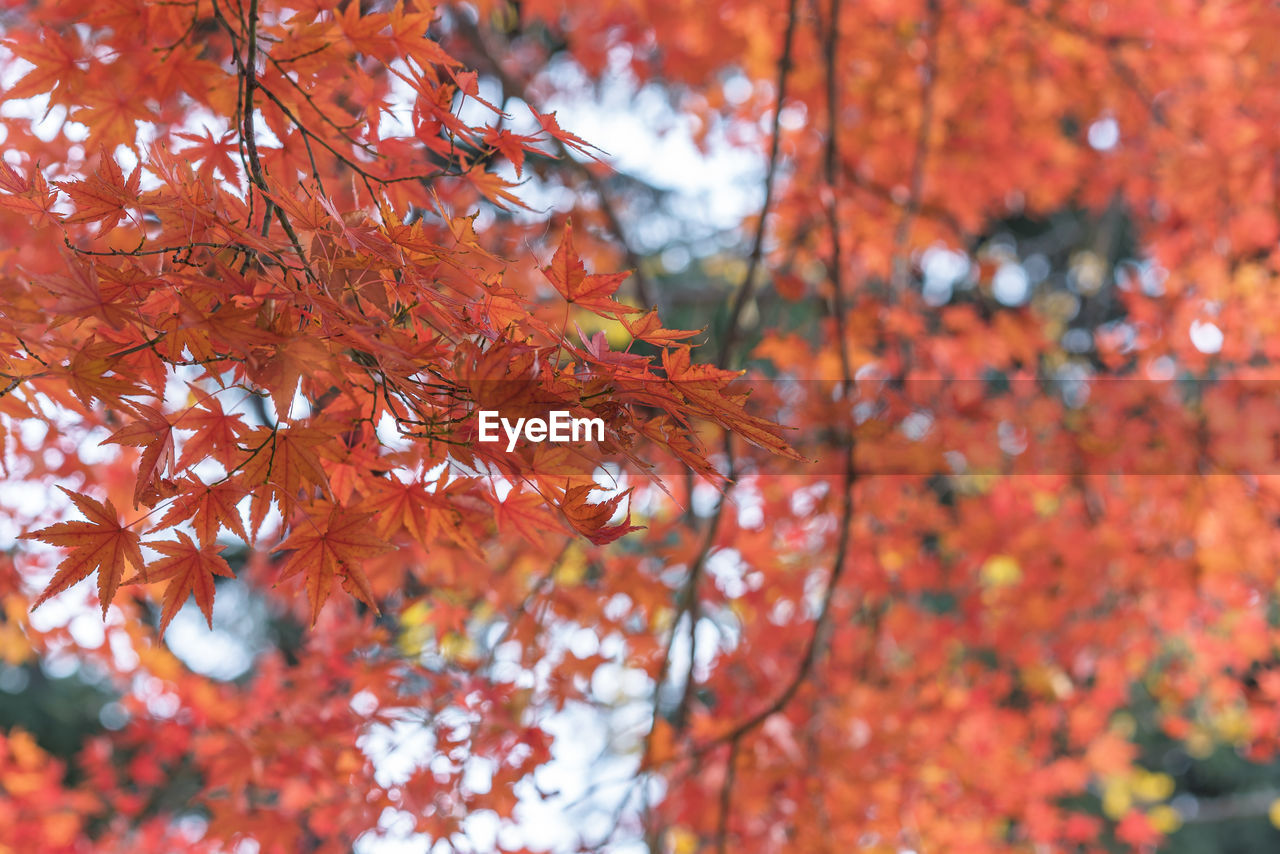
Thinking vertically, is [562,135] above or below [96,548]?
above

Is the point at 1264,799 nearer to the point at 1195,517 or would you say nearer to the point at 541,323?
the point at 1195,517

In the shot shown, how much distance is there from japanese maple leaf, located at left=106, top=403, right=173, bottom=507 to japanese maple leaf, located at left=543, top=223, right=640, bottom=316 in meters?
0.43

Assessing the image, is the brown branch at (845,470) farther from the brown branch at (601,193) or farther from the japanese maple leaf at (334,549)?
the japanese maple leaf at (334,549)

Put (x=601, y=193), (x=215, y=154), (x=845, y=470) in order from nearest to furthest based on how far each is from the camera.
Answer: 1. (x=215, y=154)
2. (x=845, y=470)
3. (x=601, y=193)

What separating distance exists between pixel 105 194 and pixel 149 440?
11.5 inches

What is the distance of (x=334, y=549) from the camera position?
1021 mm

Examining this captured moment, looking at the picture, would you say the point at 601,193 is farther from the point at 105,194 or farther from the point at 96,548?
the point at 96,548

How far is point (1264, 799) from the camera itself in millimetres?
5730

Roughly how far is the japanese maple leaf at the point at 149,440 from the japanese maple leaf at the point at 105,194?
0.74 feet

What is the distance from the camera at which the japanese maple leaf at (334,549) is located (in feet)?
3.31

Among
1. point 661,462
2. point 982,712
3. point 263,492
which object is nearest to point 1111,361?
point 982,712

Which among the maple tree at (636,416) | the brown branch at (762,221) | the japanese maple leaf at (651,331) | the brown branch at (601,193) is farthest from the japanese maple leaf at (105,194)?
the brown branch at (601,193)

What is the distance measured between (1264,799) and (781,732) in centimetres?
474

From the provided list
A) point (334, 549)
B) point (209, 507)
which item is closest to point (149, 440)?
point (209, 507)
